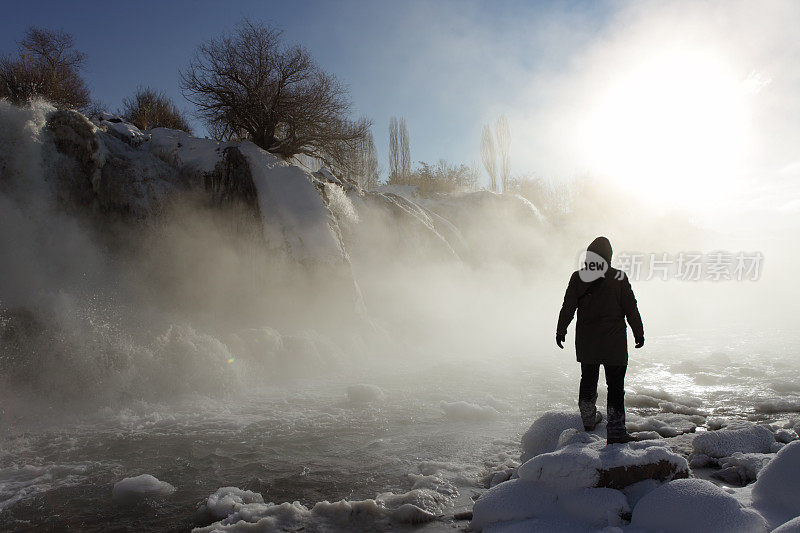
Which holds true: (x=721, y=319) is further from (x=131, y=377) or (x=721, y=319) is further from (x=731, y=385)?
(x=131, y=377)

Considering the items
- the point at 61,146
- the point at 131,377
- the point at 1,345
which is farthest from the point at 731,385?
the point at 61,146

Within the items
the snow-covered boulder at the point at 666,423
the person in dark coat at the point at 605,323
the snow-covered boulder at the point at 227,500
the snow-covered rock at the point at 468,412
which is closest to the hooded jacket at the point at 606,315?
the person in dark coat at the point at 605,323

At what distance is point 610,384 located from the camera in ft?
12.8

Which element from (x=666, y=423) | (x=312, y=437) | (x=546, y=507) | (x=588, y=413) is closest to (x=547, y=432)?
(x=588, y=413)

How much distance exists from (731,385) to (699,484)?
206 inches

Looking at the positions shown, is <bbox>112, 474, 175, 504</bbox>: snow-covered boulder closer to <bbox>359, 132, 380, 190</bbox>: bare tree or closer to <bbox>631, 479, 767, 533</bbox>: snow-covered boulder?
<bbox>631, 479, 767, 533</bbox>: snow-covered boulder

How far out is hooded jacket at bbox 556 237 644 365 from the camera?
3877 mm

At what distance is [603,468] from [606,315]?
1.28 metres

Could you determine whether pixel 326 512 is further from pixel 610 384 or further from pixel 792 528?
pixel 792 528

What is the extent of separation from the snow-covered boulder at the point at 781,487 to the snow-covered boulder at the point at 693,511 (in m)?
0.27

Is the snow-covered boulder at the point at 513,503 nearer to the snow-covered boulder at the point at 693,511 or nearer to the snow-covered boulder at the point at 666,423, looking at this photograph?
the snow-covered boulder at the point at 693,511

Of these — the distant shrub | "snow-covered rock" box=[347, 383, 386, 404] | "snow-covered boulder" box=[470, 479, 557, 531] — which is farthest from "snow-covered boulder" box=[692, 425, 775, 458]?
the distant shrub

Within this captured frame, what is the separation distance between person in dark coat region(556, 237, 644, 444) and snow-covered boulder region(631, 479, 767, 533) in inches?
40.3

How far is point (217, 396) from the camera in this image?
6.93 meters
